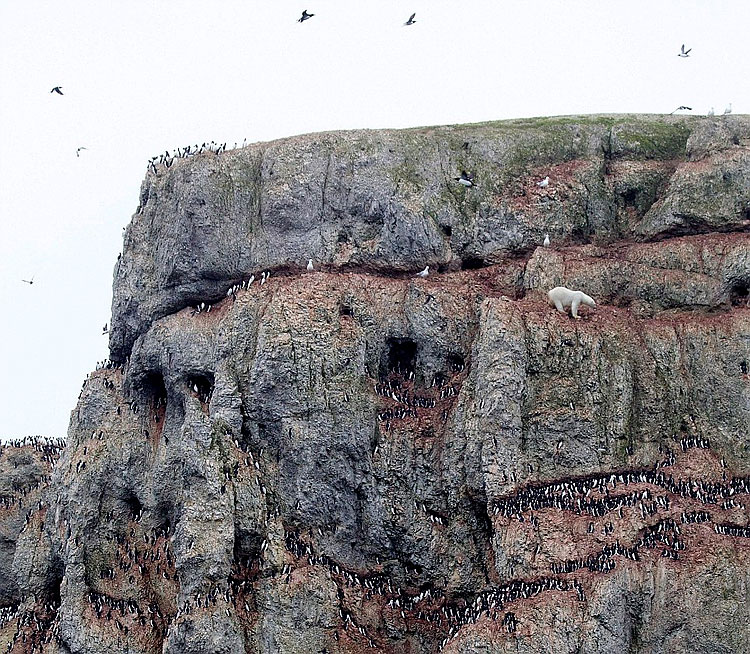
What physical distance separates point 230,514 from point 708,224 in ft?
99.5

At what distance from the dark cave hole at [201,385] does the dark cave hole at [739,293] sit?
2805 centimetres

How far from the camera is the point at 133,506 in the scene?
56.6m

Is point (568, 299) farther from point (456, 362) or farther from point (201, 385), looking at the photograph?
point (201, 385)

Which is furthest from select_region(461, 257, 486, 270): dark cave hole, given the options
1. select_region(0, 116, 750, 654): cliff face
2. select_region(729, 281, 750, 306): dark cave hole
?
select_region(729, 281, 750, 306): dark cave hole

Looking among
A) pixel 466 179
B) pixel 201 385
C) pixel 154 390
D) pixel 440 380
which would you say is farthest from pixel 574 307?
pixel 154 390

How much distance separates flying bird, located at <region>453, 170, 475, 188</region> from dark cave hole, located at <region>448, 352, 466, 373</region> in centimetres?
1055

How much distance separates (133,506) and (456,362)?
19.2 metres

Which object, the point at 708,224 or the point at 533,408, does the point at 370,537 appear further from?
the point at 708,224

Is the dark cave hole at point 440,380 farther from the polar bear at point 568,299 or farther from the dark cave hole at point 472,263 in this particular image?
the dark cave hole at point 472,263

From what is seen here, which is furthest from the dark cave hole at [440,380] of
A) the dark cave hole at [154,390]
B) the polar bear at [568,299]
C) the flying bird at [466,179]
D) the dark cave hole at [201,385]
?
the dark cave hole at [154,390]

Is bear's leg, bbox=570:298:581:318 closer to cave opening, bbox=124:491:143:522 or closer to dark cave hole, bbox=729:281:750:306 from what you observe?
dark cave hole, bbox=729:281:750:306

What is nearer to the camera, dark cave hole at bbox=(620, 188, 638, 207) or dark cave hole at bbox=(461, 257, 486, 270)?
dark cave hole at bbox=(461, 257, 486, 270)

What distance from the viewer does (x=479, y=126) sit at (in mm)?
64750

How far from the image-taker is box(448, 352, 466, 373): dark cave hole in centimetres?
5569
